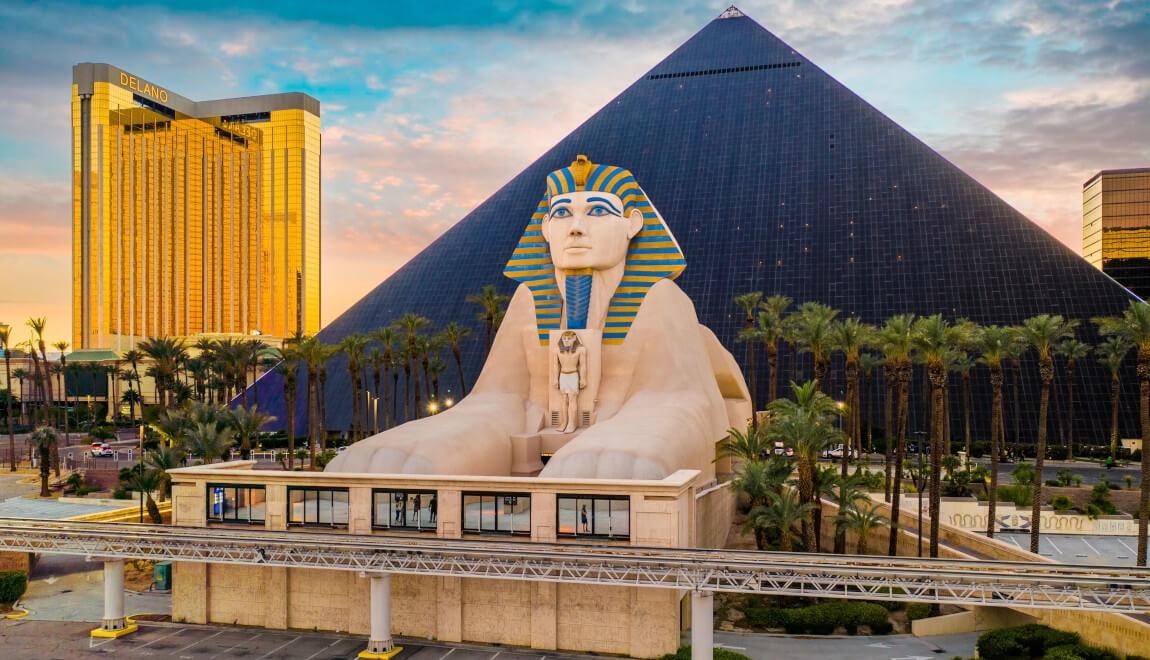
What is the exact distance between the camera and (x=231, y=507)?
28391mm

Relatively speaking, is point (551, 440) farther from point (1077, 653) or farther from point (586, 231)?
point (1077, 653)

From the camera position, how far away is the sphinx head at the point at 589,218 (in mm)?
33375

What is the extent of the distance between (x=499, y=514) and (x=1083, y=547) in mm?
22950

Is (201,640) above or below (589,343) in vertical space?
below

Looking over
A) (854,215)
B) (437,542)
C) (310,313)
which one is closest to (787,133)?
(854,215)

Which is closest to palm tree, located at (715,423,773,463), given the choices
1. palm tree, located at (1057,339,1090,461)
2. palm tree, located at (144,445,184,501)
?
palm tree, located at (144,445,184,501)

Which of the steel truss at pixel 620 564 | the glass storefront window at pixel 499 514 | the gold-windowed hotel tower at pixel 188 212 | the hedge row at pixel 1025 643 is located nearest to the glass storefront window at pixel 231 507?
the steel truss at pixel 620 564

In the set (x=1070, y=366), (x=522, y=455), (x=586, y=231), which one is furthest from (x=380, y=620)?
(x=1070, y=366)

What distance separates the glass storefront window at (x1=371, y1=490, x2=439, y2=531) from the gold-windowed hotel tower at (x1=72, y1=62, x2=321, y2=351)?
120861mm

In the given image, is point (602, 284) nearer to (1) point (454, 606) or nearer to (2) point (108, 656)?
(1) point (454, 606)

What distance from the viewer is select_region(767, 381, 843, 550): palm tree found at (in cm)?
2934

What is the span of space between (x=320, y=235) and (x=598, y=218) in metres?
135

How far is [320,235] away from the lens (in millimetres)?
160750

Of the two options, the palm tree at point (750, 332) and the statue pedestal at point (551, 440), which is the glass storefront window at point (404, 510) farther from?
the palm tree at point (750, 332)
